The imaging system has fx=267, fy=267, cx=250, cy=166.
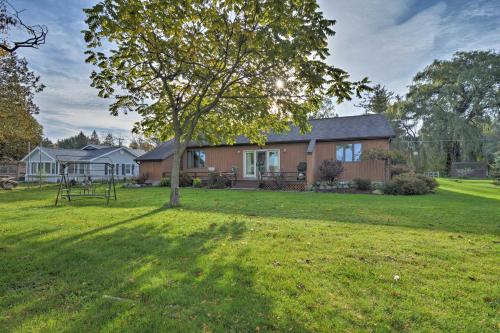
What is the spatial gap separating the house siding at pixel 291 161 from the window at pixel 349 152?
8.2 inches

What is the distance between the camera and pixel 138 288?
2.85 metres

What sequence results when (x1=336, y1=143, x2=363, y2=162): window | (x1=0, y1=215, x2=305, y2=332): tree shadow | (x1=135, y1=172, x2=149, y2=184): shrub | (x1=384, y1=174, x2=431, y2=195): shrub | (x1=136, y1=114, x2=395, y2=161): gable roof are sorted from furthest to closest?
(x1=135, y1=172, x2=149, y2=184): shrub < (x1=336, y1=143, x2=363, y2=162): window < (x1=136, y1=114, x2=395, y2=161): gable roof < (x1=384, y1=174, x2=431, y2=195): shrub < (x1=0, y1=215, x2=305, y2=332): tree shadow

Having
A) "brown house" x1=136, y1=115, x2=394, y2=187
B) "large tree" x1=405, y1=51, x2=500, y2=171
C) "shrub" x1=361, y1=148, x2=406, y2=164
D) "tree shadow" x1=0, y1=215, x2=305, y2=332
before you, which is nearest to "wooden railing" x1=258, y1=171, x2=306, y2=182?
"brown house" x1=136, y1=115, x2=394, y2=187

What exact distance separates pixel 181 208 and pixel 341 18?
8.32 meters

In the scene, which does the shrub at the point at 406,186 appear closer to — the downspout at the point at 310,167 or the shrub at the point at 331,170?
the shrub at the point at 331,170

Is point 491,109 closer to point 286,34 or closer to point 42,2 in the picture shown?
point 286,34

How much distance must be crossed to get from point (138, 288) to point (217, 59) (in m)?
7.30

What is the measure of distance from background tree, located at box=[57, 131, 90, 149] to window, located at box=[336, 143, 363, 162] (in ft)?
216

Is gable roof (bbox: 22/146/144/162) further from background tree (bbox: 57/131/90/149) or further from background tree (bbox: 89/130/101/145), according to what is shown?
background tree (bbox: 89/130/101/145)

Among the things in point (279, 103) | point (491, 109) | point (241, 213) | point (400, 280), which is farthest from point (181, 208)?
point (491, 109)

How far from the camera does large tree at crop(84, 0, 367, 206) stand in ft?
20.6

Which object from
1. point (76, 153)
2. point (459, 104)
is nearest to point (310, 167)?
point (459, 104)

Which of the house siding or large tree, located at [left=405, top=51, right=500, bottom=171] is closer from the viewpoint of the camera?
the house siding

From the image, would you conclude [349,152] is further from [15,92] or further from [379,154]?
[15,92]
